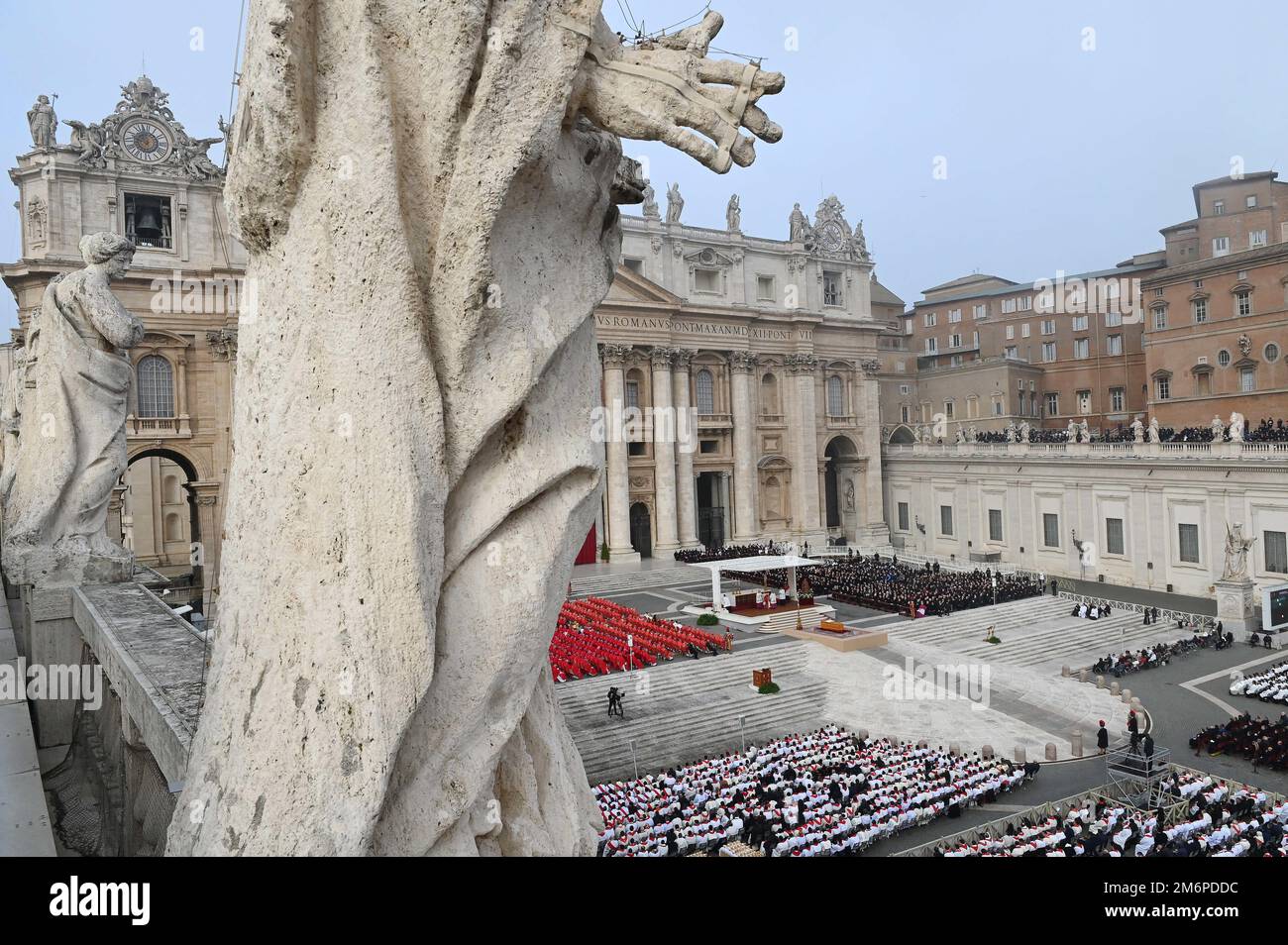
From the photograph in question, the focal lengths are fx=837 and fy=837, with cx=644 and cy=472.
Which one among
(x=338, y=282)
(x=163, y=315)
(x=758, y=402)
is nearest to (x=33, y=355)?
(x=338, y=282)

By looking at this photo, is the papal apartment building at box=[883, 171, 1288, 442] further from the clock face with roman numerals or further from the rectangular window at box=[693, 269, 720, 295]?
the clock face with roman numerals

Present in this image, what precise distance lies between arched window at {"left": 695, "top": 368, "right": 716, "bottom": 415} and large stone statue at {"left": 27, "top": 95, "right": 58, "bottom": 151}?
31.6 m

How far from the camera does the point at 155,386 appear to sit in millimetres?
34938

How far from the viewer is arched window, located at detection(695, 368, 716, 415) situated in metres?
48.5

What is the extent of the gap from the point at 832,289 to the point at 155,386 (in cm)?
3863

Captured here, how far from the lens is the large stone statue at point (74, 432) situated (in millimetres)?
6836

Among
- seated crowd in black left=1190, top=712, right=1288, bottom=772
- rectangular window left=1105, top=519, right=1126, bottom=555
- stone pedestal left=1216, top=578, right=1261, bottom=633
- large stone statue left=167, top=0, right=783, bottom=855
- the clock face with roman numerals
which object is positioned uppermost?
the clock face with roman numerals

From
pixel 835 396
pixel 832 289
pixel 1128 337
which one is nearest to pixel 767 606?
pixel 835 396

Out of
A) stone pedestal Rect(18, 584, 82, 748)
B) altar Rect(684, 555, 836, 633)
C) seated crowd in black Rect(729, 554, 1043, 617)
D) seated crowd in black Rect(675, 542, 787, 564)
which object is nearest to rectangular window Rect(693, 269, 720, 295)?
seated crowd in black Rect(675, 542, 787, 564)

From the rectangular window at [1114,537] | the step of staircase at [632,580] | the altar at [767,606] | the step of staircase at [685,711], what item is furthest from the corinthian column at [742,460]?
the step of staircase at [685,711]

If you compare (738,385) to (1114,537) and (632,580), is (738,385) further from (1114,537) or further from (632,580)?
(1114,537)

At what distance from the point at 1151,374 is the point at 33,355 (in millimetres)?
48319

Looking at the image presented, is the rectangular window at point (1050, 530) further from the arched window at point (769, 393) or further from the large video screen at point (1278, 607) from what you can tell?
the arched window at point (769, 393)

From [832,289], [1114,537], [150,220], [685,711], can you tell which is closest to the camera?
[685,711]
